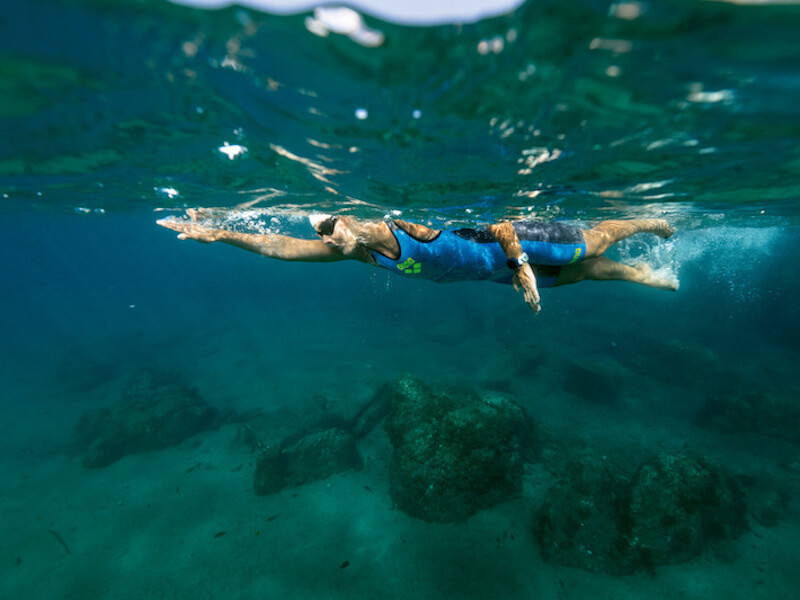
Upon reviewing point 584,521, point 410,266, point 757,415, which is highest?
point 410,266

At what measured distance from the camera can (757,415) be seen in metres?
12.1

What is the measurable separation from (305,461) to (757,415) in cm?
1610

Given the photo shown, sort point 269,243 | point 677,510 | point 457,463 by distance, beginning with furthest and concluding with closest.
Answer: point 457,463 → point 677,510 → point 269,243

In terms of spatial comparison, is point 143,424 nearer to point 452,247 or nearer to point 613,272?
point 452,247

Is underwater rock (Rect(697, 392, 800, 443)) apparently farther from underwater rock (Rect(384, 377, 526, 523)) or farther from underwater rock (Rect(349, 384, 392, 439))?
underwater rock (Rect(349, 384, 392, 439))

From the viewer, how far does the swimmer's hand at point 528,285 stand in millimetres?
4023

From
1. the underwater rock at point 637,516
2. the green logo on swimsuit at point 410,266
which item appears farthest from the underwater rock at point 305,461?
the green logo on swimsuit at point 410,266

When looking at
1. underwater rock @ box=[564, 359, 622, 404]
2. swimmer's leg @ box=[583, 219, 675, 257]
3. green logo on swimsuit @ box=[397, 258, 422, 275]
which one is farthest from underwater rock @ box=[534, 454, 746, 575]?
underwater rock @ box=[564, 359, 622, 404]

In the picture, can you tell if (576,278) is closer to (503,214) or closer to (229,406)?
(503,214)

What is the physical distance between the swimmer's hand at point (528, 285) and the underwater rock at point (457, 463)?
16.0 feet

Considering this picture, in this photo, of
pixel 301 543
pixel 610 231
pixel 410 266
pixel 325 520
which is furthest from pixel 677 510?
pixel 301 543

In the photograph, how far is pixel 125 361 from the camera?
26.3 metres

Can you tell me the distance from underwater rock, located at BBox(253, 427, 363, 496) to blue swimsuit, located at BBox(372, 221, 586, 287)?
25.1 feet

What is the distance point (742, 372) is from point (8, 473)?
1298 inches
